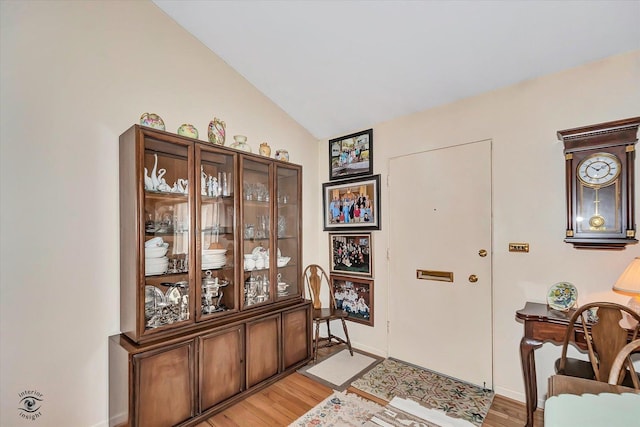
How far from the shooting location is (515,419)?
6.97ft

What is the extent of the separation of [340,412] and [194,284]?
145 centimetres

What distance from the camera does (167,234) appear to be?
216 centimetres

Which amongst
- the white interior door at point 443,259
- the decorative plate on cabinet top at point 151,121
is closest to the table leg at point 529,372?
the white interior door at point 443,259

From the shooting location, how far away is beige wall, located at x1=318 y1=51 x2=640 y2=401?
6.63ft

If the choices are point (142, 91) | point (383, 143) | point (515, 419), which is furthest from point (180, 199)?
point (515, 419)

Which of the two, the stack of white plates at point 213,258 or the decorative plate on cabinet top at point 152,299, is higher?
the stack of white plates at point 213,258

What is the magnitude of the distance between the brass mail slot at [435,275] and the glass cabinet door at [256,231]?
142cm

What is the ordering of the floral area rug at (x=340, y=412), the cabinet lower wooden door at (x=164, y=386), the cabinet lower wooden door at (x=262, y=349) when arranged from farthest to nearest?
the cabinet lower wooden door at (x=262, y=349), the floral area rug at (x=340, y=412), the cabinet lower wooden door at (x=164, y=386)

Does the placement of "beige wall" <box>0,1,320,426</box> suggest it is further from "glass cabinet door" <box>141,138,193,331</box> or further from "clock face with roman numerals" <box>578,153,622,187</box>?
"clock face with roman numerals" <box>578,153,622,187</box>

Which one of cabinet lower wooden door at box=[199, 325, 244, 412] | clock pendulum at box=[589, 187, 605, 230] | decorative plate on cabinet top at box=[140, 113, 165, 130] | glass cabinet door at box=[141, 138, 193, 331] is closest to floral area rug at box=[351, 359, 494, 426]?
cabinet lower wooden door at box=[199, 325, 244, 412]

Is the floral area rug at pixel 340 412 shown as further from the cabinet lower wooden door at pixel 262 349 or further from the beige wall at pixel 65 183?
the beige wall at pixel 65 183

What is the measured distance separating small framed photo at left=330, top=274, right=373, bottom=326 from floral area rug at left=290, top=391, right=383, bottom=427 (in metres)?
0.96

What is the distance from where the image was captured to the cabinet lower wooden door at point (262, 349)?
8.14 feet

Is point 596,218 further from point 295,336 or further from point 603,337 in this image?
point 295,336
